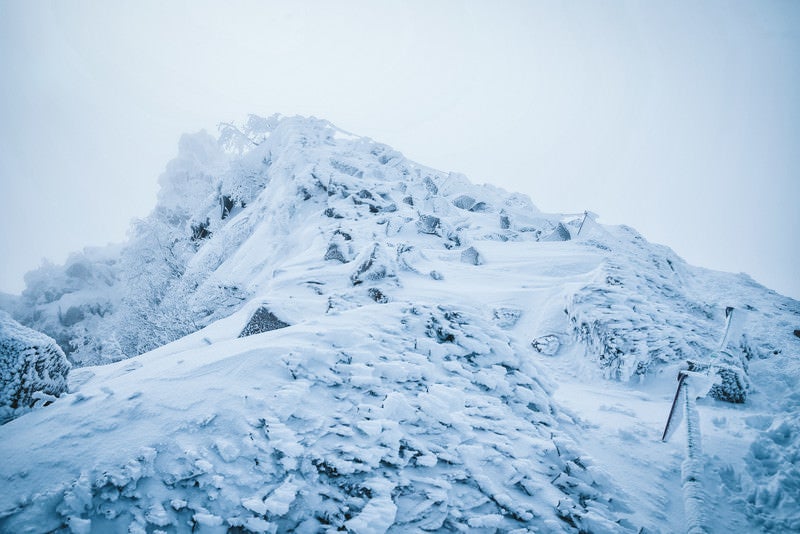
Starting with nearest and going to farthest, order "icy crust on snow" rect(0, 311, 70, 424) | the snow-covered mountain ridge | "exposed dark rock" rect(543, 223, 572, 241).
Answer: the snow-covered mountain ridge, "icy crust on snow" rect(0, 311, 70, 424), "exposed dark rock" rect(543, 223, 572, 241)

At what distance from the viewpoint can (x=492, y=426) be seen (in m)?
2.99

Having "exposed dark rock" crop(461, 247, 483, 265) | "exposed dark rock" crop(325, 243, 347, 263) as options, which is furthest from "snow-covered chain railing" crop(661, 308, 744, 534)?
"exposed dark rock" crop(325, 243, 347, 263)

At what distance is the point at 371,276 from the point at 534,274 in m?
4.11

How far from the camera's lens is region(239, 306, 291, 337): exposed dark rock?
204 inches

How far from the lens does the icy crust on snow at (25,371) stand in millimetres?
2527

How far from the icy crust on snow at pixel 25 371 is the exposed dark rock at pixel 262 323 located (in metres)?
2.31

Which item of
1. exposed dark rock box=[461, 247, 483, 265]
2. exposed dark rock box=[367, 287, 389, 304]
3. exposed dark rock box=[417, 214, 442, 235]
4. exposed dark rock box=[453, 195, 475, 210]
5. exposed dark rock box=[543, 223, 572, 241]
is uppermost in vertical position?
exposed dark rock box=[453, 195, 475, 210]

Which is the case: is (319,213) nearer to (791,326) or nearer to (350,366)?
(350,366)

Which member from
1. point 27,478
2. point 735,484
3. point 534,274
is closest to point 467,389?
point 735,484

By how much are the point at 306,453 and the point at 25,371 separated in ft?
7.57

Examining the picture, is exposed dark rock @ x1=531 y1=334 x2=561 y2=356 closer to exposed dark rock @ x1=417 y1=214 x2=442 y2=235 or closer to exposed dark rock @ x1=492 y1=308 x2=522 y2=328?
exposed dark rock @ x1=492 y1=308 x2=522 y2=328

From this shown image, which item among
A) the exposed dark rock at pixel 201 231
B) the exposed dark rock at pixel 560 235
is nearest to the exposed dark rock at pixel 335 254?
the exposed dark rock at pixel 560 235

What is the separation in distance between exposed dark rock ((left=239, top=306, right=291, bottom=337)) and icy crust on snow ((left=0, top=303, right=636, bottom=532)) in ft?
5.99

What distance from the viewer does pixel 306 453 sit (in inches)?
90.4
